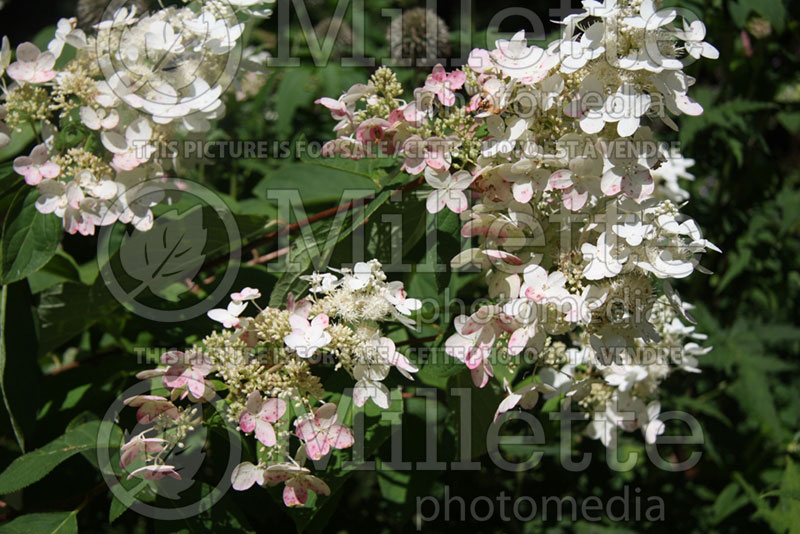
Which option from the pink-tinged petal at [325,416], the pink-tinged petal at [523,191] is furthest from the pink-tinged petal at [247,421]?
the pink-tinged petal at [523,191]

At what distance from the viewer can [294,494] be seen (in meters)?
1.17

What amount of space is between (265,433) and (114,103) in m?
0.72

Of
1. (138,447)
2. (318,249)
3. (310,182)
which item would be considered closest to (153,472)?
(138,447)

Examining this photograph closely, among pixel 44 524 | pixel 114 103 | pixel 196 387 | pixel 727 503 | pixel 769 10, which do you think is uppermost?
pixel 769 10

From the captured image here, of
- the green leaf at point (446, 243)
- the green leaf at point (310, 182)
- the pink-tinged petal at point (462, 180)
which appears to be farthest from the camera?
the green leaf at point (310, 182)

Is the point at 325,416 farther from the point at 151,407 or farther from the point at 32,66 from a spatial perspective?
the point at 32,66

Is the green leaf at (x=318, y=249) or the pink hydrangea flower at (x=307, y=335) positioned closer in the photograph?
the pink hydrangea flower at (x=307, y=335)

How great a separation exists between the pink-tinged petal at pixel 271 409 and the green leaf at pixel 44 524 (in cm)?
49

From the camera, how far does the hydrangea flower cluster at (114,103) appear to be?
137 centimetres

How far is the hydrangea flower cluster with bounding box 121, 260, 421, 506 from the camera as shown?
1.14 meters

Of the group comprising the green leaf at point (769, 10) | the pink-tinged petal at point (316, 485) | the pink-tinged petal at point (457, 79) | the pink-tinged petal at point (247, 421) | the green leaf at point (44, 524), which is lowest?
the green leaf at point (44, 524)

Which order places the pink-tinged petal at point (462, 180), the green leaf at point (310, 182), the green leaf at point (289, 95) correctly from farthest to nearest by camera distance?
1. the green leaf at point (289, 95)
2. the green leaf at point (310, 182)
3. the pink-tinged petal at point (462, 180)

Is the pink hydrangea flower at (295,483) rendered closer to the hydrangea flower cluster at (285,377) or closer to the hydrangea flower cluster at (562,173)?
the hydrangea flower cluster at (285,377)

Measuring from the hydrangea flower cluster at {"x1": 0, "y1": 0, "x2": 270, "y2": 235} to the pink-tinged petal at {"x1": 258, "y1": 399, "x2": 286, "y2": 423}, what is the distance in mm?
500
